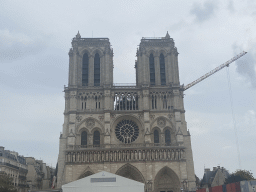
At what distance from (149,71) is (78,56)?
38.6 feet

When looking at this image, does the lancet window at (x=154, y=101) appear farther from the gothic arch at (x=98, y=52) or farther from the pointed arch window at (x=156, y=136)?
the gothic arch at (x=98, y=52)

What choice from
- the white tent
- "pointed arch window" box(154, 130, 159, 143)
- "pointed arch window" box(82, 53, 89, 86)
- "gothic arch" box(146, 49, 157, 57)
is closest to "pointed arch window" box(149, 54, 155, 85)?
"gothic arch" box(146, 49, 157, 57)

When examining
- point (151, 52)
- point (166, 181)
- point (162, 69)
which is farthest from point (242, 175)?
point (151, 52)

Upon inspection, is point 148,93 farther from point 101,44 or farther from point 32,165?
point 32,165

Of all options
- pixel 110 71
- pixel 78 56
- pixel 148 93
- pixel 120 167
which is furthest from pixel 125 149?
pixel 78 56

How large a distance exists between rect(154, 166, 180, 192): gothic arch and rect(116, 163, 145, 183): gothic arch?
7.42 feet

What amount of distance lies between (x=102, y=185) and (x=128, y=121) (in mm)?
15148

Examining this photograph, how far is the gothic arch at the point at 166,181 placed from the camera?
46.5 metres

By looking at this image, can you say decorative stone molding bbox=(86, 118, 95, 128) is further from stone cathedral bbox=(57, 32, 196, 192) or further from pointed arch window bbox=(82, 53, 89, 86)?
pointed arch window bbox=(82, 53, 89, 86)

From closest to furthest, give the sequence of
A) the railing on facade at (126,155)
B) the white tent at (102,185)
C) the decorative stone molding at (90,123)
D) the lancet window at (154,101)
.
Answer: the white tent at (102,185)
the railing on facade at (126,155)
the decorative stone molding at (90,123)
the lancet window at (154,101)

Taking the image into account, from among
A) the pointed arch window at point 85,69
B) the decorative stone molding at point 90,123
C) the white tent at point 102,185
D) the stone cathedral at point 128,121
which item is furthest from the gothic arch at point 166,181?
the pointed arch window at point 85,69

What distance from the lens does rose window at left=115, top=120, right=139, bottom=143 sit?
162ft

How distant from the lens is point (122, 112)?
164 ft

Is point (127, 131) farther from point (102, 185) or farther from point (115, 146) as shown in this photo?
point (102, 185)
